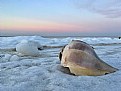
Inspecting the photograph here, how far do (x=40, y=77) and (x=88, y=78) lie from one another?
619 mm

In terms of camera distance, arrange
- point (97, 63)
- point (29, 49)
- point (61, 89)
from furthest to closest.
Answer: point (29, 49), point (97, 63), point (61, 89)

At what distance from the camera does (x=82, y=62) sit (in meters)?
2.90

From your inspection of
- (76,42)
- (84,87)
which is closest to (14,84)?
(84,87)

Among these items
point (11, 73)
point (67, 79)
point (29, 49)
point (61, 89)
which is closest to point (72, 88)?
point (61, 89)

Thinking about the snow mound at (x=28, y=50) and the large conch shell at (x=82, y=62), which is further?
the snow mound at (x=28, y=50)

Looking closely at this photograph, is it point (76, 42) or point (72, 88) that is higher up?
point (76, 42)

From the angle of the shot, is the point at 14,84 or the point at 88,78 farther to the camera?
the point at 88,78

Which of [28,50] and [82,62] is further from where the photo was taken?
[28,50]

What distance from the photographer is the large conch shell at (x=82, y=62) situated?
281 centimetres

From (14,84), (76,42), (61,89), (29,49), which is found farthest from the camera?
(29,49)

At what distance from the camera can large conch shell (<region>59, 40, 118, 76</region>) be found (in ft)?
9.21

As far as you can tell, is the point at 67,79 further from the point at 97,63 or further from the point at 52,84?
the point at 97,63

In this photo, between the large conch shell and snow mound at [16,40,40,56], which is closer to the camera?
the large conch shell

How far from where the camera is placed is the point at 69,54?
3.09 metres
